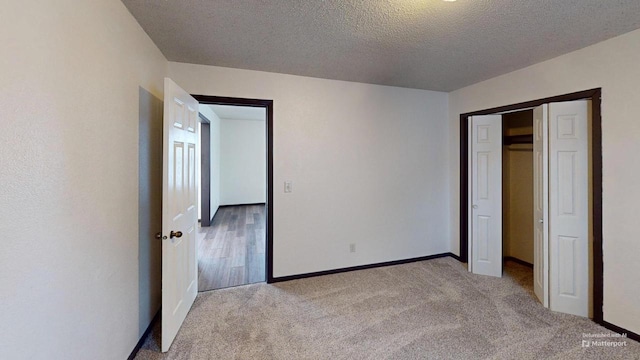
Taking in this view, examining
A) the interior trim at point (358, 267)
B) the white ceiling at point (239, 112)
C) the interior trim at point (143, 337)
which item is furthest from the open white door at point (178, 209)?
the white ceiling at point (239, 112)

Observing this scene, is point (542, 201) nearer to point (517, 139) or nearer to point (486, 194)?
point (486, 194)

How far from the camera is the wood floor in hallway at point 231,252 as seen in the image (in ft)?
10.5

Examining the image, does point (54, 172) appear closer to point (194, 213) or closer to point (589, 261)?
point (194, 213)

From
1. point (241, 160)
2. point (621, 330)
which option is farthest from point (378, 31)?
point (241, 160)

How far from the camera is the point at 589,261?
238cm

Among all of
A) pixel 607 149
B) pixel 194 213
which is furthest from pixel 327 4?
pixel 607 149

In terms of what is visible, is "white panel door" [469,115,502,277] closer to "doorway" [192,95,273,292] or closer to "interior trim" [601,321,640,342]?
"interior trim" [601,321,640,342]

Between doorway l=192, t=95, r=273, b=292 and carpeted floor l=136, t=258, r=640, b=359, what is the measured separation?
0.59 m

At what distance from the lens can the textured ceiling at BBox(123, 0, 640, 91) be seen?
5.73ft

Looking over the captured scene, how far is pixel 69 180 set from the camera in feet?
4.03

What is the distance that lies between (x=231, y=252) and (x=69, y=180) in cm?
312

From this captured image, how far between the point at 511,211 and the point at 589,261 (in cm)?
146
